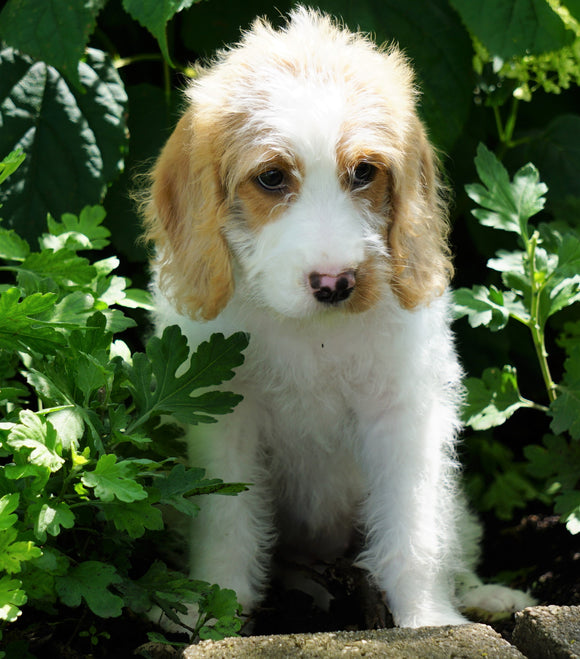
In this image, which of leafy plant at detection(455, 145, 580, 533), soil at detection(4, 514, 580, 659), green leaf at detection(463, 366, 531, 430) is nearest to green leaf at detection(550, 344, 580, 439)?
leafy plant at detection(455, 145, 580, 533)

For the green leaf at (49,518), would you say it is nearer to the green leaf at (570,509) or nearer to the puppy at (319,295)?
the puppy at (319,295)

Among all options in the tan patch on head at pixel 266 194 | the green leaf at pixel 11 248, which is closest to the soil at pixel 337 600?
the green leaf at pixel 11 248

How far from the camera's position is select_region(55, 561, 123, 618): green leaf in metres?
2.01

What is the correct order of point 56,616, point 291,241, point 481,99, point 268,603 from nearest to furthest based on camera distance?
point 291,241 → point 56,616 → point 268,603 → point 481,99

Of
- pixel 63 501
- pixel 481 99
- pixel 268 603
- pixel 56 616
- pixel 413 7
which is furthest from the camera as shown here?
Answer: pixel 481 99

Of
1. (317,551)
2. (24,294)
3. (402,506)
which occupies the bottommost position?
(317,551)

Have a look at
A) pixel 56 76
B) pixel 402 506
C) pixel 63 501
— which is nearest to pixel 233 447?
pixel 402 506

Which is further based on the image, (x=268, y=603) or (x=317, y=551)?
(x=317, y=551)

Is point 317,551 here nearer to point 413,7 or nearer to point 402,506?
point 402,506

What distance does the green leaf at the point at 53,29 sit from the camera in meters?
3.03

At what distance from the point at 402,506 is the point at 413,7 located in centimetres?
195

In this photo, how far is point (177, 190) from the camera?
105 inches

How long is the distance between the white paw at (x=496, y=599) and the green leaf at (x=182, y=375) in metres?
1.21

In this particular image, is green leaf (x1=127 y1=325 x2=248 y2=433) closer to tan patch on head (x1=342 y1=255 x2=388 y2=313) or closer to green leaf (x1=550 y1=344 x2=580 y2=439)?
tan patch on head (x1=342 y1=255 x2=388 y2=313)
